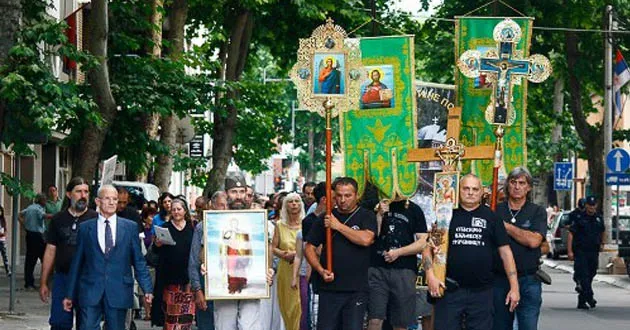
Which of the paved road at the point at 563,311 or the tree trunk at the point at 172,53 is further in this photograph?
the tree trunk at the point at 172,53

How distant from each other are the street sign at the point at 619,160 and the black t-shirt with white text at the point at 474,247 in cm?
2486

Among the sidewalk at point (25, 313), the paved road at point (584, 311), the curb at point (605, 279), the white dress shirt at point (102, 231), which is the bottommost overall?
the curb at point (605, 279)

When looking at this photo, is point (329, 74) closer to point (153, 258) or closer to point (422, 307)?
point (153, 258)

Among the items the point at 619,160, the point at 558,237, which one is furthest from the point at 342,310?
the point at 558,237

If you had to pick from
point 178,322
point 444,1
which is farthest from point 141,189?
point 178,322

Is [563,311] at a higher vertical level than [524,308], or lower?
lower

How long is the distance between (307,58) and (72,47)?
744 cm

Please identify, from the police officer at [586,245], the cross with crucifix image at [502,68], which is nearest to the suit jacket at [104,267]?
the cross with crucifix image at [502,68]

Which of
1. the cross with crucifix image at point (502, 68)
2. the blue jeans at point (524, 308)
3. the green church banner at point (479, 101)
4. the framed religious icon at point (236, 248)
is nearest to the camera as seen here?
the blue jeans at point (524, 308)

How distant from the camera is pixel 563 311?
25531 millimetres

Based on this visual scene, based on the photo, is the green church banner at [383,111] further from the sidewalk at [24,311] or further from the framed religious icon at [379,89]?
the sidewalk at [24,311]

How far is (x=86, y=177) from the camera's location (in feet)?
84.1

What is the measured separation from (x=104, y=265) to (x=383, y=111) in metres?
5.36

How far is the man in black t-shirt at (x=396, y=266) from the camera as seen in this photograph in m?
14.9
